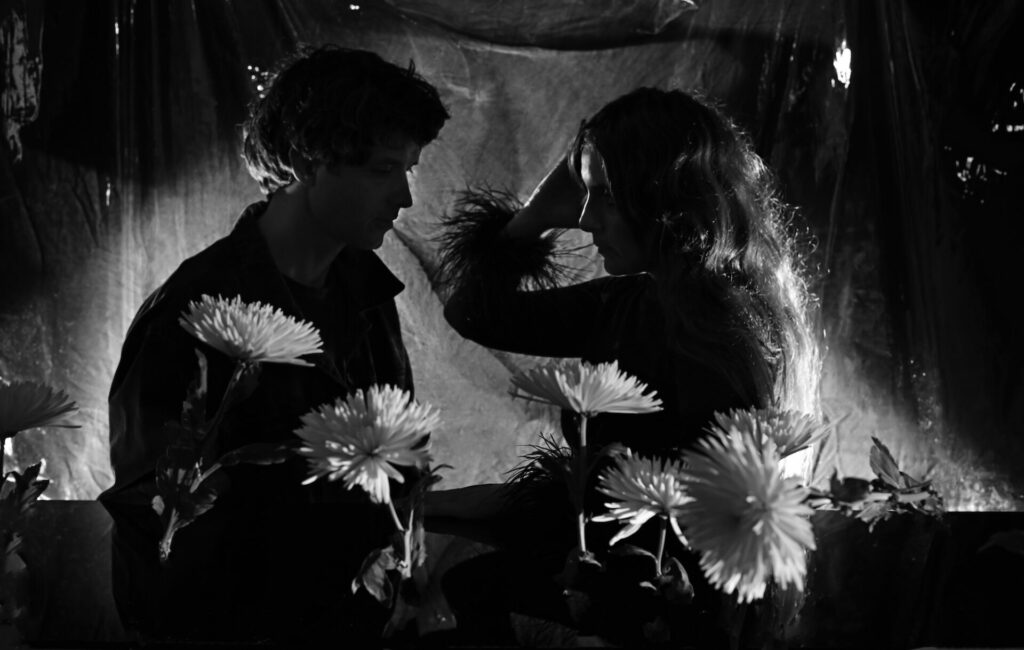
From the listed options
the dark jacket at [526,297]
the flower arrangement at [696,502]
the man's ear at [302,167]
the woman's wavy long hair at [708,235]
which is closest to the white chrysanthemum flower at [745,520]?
the flower arrangement at [696,502]

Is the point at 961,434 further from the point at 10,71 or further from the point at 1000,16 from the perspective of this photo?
the point at 10,71

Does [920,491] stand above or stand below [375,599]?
above

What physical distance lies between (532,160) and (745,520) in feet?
6.01

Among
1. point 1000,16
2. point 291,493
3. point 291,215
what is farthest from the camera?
point 1000,16

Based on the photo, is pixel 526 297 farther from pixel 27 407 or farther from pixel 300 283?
pixel 27 407

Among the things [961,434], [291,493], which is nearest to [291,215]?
[291,493]

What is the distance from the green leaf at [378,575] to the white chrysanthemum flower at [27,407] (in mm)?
203

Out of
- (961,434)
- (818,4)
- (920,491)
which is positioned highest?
(818,4)

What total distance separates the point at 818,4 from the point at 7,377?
1.80 metres

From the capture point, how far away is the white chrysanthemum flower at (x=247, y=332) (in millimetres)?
666

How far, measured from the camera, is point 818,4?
2209 mm

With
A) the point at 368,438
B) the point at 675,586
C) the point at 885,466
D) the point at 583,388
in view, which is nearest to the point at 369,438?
the point at 368,438

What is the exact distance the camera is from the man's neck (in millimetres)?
1471

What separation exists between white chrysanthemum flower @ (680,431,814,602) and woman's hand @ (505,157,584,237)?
0.93 m
